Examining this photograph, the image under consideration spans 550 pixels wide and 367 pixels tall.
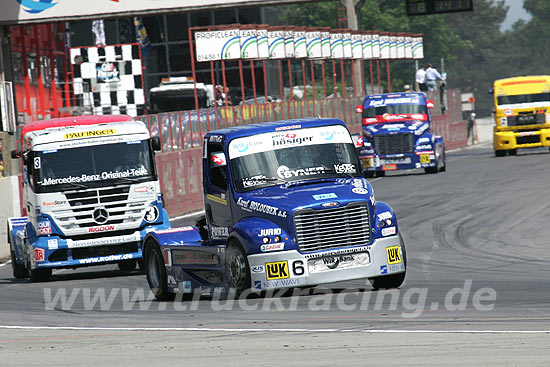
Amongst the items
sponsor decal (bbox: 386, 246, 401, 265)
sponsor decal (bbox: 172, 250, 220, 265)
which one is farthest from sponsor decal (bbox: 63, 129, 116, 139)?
sponsor decal (bbox: 386, 246, 401, 265)

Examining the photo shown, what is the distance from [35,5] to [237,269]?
78.4 ft

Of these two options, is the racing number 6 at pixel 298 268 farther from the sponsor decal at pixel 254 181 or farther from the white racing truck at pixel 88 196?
the white racing truck at pixel 88 196

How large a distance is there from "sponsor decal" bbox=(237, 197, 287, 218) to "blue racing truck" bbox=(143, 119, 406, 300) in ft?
0.04

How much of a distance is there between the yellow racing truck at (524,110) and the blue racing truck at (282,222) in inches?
997

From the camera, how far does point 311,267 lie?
11719 mm

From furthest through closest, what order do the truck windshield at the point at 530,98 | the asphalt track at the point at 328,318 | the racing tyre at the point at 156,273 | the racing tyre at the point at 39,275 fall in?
1. the truck windshield at the point at 530,98
2. the racing tyre at the point at 39,275
3. the racing tyre at the point at 156,273
4. the asphalt track at the point at 328,318

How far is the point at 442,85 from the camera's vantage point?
48.2m

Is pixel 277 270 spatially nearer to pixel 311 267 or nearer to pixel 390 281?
pixel 311 267

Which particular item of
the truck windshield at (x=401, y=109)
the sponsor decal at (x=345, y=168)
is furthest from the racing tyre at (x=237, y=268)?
the truck windshield at (x=401, y=109)


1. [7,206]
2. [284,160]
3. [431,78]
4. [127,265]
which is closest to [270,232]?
[284,160]

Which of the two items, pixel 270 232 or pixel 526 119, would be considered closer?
pixel 270 232

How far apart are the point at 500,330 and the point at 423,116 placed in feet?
73.9

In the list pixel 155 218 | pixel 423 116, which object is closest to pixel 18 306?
pixel 155 218

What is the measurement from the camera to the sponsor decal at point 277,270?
38.2ft
